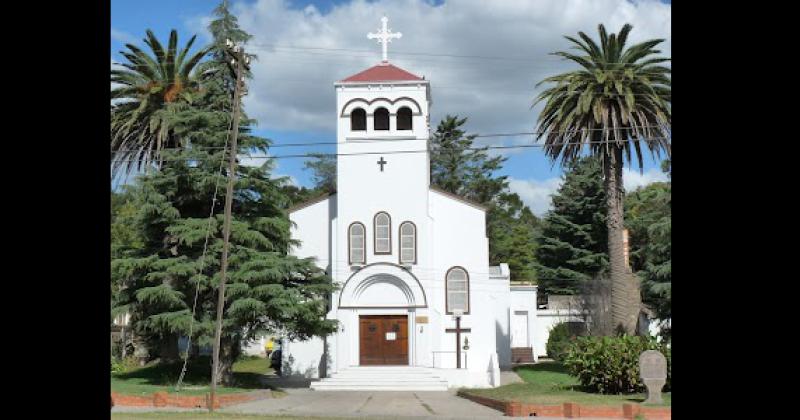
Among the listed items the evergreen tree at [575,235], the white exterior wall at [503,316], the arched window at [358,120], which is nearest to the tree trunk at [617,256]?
the white exterior wall at [503,316]

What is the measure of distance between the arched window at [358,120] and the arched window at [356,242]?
4.24 meters

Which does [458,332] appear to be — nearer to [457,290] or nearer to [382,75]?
[457,290]

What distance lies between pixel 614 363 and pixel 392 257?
12970 mm

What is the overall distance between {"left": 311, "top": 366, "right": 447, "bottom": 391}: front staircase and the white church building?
0.70 m

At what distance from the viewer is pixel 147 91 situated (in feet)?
128

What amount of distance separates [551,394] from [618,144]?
12960mm

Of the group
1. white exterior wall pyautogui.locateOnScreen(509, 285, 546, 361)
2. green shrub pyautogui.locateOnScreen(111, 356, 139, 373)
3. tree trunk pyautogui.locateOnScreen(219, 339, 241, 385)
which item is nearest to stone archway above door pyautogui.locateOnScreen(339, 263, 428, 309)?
tree trunk pyautogui.locateOnScreen(219, 339, 241, 385)

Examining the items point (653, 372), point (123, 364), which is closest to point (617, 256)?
point (653, 372)

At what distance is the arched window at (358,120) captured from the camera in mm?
38047

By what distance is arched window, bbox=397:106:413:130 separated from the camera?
37.9 meters
